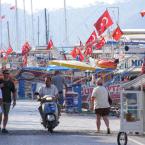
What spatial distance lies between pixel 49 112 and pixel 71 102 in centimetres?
810

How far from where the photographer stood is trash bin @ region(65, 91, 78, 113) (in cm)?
2638

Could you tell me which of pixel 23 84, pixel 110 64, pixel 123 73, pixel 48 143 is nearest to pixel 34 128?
pixel 48 143

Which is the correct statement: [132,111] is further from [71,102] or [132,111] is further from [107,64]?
[107,64]

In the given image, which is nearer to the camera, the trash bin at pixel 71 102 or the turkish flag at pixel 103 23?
the trash bin at pixel 71 102

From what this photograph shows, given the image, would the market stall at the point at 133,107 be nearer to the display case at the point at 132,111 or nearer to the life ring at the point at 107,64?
the display case at the point at 132,111

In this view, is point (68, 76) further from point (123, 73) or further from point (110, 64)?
point (123, 73)

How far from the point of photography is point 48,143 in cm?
1589

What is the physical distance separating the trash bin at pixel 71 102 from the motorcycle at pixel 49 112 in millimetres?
7620

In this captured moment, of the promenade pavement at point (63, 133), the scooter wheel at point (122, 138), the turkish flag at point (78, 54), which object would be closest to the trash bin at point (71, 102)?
the promenade pavement at point (63, 133)

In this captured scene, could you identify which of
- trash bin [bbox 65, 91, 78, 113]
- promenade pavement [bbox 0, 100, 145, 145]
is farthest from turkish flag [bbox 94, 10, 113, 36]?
promenade pavement [bbox 0, 100, 145, 145]

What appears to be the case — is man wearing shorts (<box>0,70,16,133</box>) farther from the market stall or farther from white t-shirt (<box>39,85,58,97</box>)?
the market stall

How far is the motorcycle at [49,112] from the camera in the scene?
1827cm

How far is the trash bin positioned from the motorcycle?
7620 millimetres

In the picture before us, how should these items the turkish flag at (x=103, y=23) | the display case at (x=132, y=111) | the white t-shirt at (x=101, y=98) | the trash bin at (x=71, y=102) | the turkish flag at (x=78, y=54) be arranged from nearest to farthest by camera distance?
the display case at (x=132, y=111) < the white t-shirt at (x=101, y=98) < the trash bin at (x=71, y=102) < the turkish flag at (x=103, y=23) < the turkish flag at (x=78, y=54)
